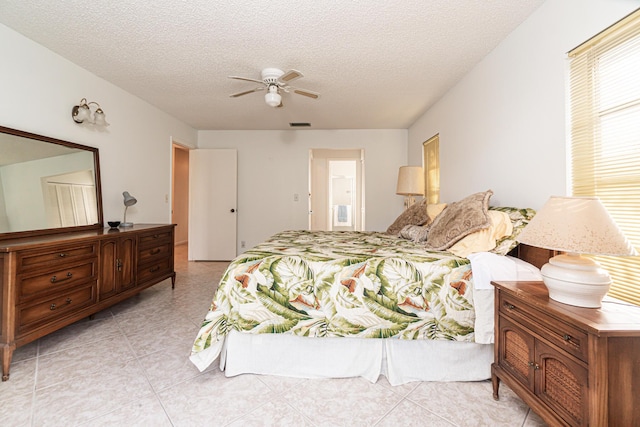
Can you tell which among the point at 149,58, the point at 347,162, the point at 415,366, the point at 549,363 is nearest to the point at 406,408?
the point at 415,366

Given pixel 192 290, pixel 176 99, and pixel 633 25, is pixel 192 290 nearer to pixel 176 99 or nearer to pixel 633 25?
pixel 176 99

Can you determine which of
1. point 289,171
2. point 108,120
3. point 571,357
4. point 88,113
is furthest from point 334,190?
point 571,357

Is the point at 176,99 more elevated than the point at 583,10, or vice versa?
the point at 176,99

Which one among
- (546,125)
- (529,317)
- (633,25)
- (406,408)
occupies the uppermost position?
(633,25)

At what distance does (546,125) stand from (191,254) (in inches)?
198

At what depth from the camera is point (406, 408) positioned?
1347mm

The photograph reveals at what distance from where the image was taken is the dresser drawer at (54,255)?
1629 mm

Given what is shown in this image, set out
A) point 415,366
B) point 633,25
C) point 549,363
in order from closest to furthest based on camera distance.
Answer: point 549,363 < point 633,25 < point 415,366

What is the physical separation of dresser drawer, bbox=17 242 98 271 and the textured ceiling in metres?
1.67

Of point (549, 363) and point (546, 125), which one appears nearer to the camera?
point (549, 363)

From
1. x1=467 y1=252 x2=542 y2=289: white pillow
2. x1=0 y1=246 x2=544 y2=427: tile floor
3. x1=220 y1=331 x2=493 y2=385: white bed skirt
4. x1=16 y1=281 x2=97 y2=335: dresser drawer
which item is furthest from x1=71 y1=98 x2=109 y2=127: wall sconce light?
x1=467 y1=252 x2=542 y2=289: white pillow

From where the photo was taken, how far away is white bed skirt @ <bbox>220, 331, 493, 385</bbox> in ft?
5.15

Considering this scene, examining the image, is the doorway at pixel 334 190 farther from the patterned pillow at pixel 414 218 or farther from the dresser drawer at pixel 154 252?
the dresser drawer at pixel 154 252

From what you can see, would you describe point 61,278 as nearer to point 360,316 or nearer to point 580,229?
point 360,316
